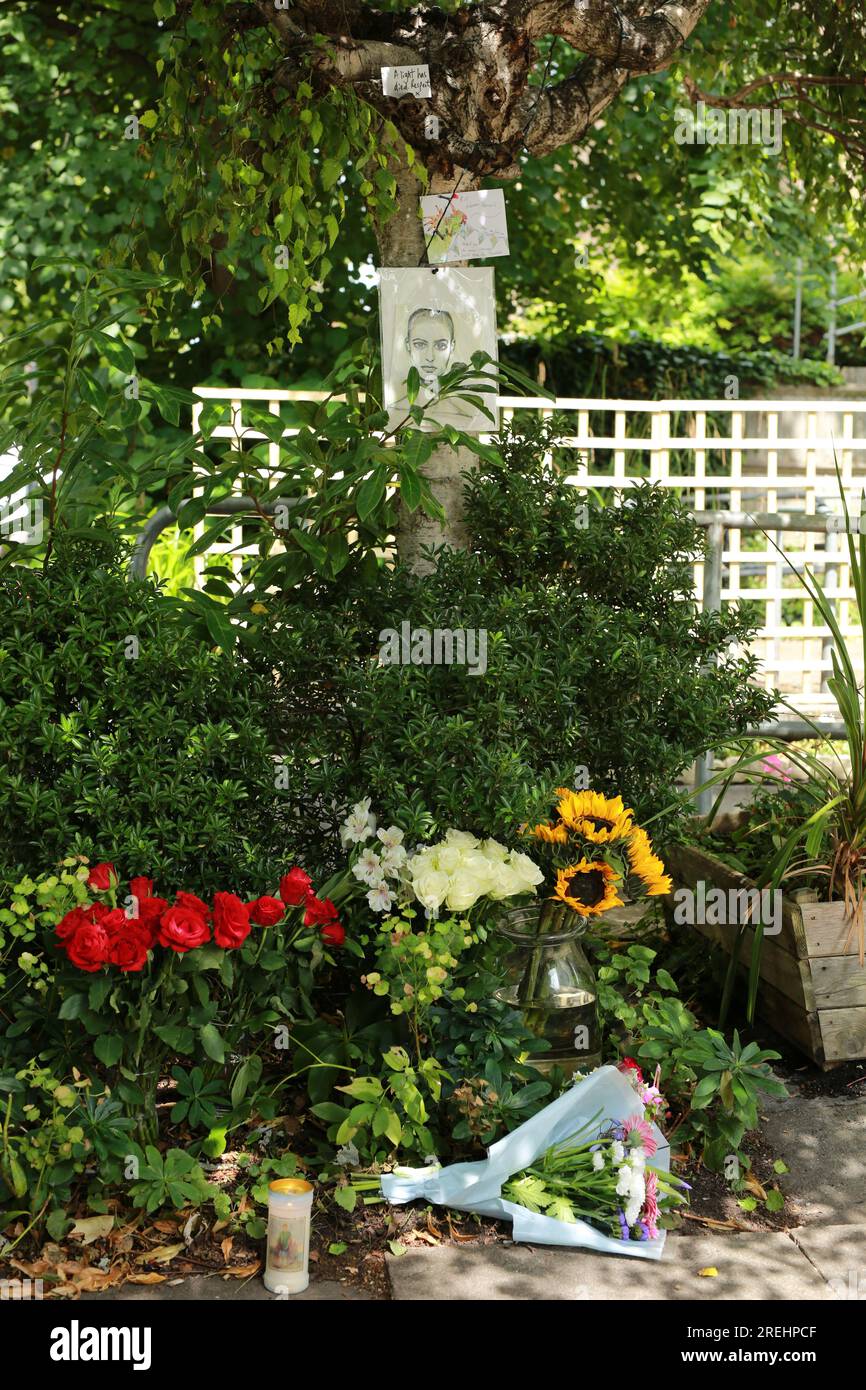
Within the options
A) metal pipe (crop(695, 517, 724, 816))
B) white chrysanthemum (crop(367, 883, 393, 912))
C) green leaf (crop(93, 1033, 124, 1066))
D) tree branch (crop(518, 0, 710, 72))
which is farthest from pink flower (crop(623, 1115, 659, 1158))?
tree branch (crop(518, 0, 710, 72))

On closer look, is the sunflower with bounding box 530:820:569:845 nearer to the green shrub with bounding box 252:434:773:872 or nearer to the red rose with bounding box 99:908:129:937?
the green shrub with bounding box 252:434:773:872

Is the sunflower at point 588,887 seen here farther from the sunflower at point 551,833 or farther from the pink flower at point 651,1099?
the pink flower at point 651,1099

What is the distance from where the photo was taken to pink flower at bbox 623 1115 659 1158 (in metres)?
2.51

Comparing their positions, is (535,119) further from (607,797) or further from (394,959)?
(394,959)

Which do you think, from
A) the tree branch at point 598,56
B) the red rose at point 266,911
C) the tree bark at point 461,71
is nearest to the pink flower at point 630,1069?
the red rose at point 266,911

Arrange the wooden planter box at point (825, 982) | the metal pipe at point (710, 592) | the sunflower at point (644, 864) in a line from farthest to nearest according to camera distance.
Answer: the metal pipe at point (710, 592)
the wooden planter box at point (825, 982)
the sunflower at point (644, 864)

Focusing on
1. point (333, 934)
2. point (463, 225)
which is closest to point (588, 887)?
point (333, 934)

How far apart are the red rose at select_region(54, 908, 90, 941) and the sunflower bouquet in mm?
945

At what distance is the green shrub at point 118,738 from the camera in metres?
2.56

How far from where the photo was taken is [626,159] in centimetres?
822

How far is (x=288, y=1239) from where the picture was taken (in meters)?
2.23

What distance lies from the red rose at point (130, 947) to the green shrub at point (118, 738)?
22 cm

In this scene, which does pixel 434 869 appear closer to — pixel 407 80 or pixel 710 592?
pixel 407 80

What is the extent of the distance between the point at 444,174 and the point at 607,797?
5.57ft
